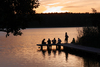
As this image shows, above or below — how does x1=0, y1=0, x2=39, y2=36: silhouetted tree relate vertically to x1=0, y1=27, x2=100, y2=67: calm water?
above

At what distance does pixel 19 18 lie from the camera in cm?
1054

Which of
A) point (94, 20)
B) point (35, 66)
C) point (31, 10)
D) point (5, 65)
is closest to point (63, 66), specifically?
point (35, 66)

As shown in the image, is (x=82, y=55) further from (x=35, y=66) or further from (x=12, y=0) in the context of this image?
(x=12, y=0)

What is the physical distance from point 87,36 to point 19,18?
726 inches

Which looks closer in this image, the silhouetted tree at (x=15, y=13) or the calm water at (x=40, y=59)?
the silhouetted tree at (x=15, y=13)

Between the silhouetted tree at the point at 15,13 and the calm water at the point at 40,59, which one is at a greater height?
the silhouetted tree at the point at 15,13

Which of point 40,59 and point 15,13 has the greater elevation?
point 15,13

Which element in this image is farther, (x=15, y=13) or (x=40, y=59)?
(x=40, y=59)

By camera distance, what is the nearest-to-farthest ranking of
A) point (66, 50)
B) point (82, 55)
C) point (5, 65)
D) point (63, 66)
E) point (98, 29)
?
1. point (63, 66)
2. point (5, 65)
3. point (82, 55)
4. point (98, 29)
5. point (66, 50)

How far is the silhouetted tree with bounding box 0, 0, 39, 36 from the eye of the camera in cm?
1014

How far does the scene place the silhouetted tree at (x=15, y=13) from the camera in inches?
399

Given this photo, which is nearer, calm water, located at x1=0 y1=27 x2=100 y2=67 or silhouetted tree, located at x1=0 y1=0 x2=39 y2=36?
silhouetted tree, located at x1=0 y1=0 x2=39 y2=36

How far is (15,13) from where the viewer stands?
10609mm

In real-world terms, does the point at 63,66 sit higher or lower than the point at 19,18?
lower
